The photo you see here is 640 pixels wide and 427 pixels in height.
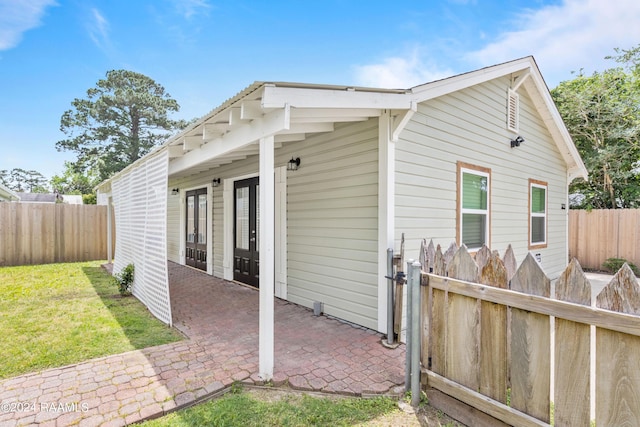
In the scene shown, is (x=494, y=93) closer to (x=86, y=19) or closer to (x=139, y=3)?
(x=139, y=3)

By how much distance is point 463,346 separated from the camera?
232 centimetres

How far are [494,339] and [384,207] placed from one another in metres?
2.07

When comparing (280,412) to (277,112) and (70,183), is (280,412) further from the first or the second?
(70,183)

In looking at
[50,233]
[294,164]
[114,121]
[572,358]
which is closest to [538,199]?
[294,164]

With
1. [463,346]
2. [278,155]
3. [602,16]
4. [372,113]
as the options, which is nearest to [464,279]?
[463,346]

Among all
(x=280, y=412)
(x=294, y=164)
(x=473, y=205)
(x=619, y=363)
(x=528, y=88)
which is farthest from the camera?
(x=528, y=88)

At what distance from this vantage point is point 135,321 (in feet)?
14.8

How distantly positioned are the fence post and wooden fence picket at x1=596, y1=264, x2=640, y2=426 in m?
1.11

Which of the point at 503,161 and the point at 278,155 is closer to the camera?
the point at 278,155

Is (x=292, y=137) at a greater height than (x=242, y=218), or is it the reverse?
(x=292, y=137)

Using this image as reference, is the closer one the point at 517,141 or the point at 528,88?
the point at 517,141

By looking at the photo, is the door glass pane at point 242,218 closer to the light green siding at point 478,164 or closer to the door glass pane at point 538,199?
the light green siding at point 478,164

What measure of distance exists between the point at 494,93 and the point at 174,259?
9.73 metres

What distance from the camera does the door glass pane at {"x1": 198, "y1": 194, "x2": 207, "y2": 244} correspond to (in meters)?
8.48
